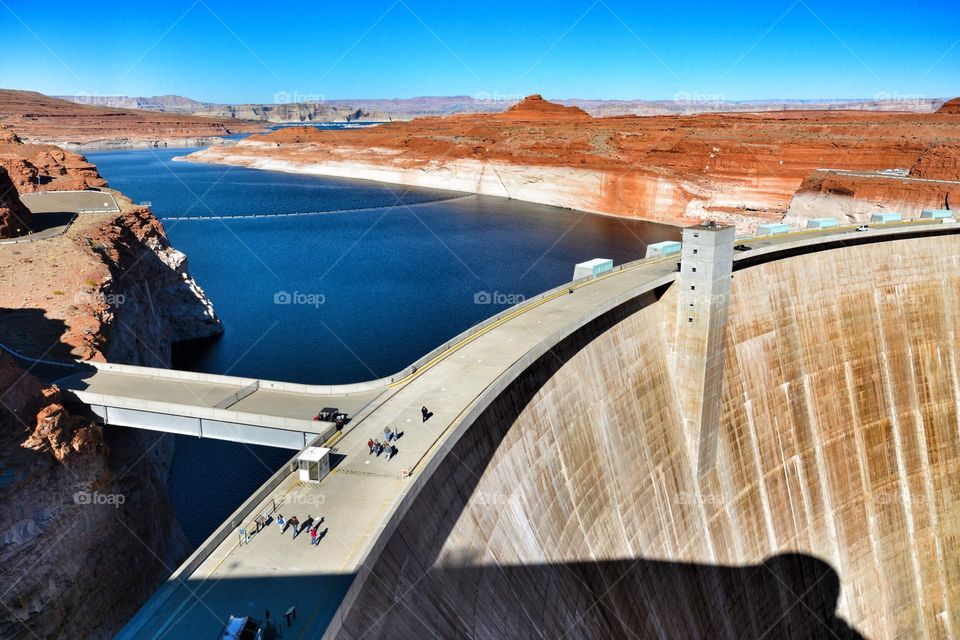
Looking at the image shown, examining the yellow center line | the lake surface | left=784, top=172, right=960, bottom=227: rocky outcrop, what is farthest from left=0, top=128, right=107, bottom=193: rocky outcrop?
left=784, top=172, right=960, bottom=227: rocky outcrop

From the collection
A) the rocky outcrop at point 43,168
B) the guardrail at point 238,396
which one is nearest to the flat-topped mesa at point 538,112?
the rocky outcrop at point 43,168

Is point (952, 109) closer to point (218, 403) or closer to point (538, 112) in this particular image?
point (538, 112)

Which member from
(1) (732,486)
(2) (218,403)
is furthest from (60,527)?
(1) (732,486)

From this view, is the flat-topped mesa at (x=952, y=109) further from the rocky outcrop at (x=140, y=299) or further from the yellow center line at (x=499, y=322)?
the rocky outcrop at (x=140, y=299)

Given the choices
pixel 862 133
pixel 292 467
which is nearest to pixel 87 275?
pixel 292 467

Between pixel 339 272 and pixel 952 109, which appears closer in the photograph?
pixel 339 272
